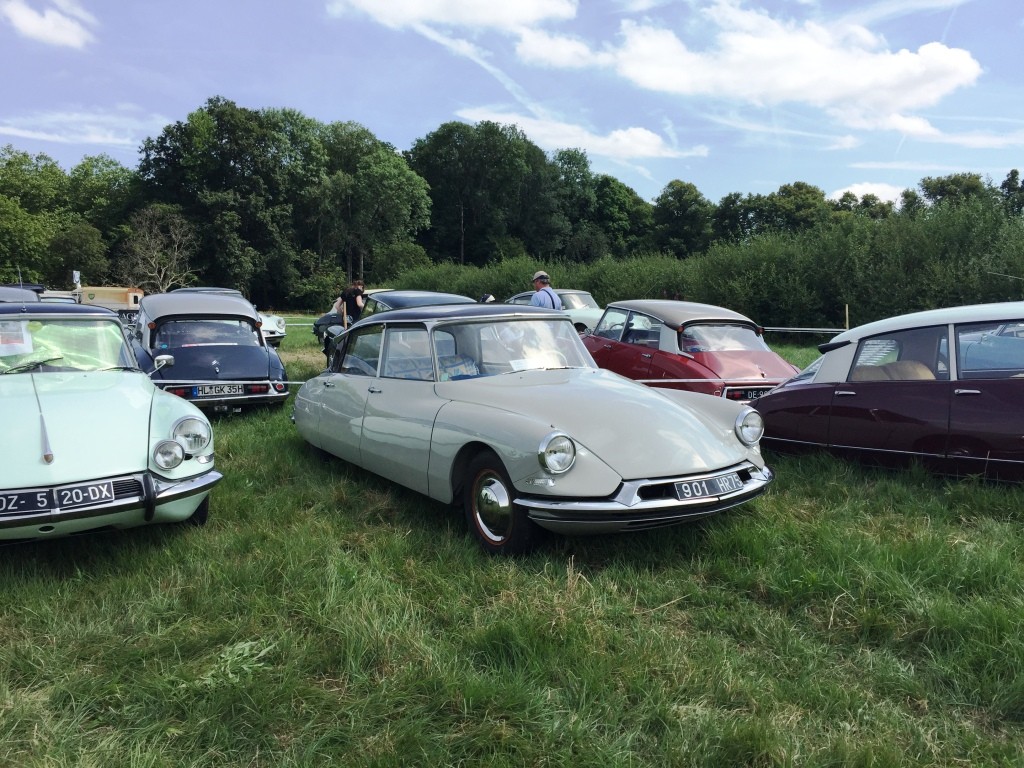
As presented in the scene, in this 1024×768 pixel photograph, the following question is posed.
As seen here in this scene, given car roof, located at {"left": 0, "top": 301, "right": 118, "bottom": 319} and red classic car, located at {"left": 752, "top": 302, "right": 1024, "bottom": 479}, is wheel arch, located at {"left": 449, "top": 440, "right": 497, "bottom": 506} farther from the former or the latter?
car roof, located at {"left": 0, "top": 301, "right": 118, "bottom": 319}

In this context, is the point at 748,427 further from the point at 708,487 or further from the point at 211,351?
the point at 211,351

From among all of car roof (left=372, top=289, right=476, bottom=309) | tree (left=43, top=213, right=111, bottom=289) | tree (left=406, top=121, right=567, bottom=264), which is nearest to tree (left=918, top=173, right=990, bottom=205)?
tree (left=406, top=121, right=567, bottom=264)

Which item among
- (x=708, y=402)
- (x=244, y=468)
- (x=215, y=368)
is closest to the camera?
(x=708, y=402)

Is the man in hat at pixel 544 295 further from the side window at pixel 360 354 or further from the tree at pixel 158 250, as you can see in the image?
the tree at pixel 158 250

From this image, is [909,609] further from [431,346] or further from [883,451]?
[431,346]

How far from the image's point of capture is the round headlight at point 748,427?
15.1 feet

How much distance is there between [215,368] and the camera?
841 cm

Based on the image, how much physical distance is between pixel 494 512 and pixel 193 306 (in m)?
6.76

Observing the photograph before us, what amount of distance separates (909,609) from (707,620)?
943mm

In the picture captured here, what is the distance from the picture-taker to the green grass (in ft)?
8.17

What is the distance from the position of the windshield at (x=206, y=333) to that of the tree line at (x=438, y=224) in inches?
669

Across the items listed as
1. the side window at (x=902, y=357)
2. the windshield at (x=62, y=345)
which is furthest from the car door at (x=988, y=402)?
the windshield at (x=62, y=345)

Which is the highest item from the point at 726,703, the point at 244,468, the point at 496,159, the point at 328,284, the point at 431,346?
the point at 496,159

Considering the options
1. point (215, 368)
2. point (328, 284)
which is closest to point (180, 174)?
point (328, 284)
